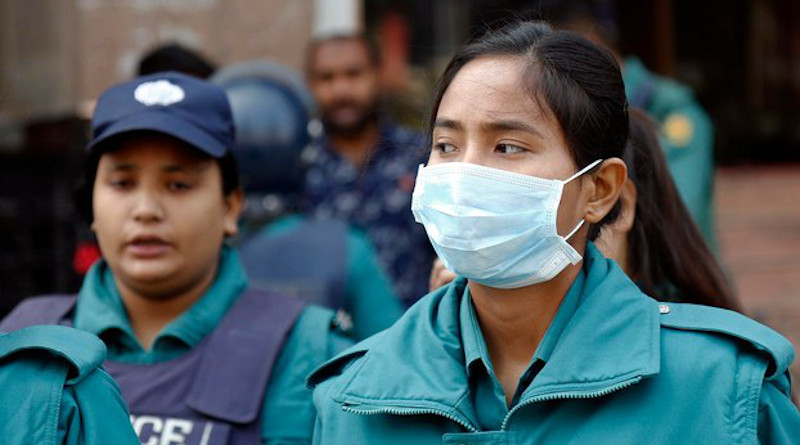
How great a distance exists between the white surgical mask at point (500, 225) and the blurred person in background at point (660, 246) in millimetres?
708

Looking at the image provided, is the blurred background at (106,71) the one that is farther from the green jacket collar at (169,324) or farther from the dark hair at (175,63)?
the green jacket collar at (169,324)

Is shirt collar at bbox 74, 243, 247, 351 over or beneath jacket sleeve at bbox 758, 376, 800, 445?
beneath

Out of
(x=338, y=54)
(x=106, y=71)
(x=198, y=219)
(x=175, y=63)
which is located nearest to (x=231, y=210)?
(x=198, y=219)

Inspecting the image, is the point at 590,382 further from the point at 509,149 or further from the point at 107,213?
the point at 107,213

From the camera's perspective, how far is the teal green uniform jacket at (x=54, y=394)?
2.12m

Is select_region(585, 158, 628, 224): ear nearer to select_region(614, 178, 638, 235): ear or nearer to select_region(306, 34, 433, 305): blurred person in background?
select_region(614, 178, 638, 235): ear

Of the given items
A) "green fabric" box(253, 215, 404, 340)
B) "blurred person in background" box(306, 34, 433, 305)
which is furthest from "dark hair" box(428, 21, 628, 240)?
"blurred person in background" box(306, 34, 433, 305)

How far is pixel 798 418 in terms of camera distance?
2.15 m

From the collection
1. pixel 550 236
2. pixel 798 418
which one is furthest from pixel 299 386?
pixel 798 418

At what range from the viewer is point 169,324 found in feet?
9.69

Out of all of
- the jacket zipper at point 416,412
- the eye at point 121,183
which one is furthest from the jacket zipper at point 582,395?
the eye at point 121,183

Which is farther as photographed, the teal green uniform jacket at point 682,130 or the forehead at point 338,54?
the forehead at point 338,54

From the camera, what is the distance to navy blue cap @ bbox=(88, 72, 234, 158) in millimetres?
2928

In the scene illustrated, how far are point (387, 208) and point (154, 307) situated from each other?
6.27 ft
